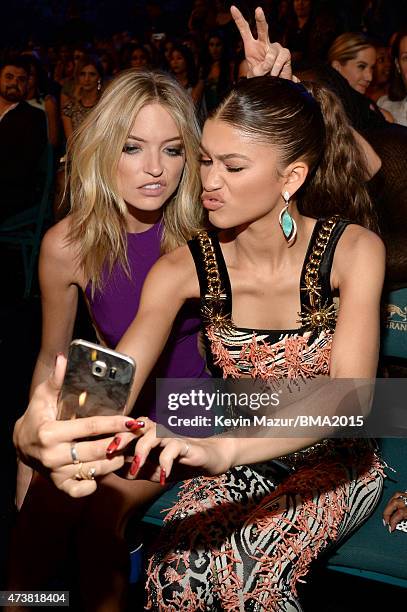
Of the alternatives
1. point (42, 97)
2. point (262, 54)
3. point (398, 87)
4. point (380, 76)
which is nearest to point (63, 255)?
point (262, 54)

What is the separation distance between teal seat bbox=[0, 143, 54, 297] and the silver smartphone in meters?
3.64

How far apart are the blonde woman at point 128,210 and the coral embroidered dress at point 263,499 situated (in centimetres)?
19

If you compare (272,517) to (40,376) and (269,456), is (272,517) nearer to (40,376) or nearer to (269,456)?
(269,456)

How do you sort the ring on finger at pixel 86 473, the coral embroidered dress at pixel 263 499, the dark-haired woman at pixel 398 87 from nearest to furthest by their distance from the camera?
A: the ring on finger at pixel 86 473 < the coral embroidered dress at pixel 263 499 < the dark-haired woman at pixel 398 87

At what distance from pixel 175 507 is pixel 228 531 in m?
0.15

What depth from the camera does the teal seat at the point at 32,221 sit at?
4695 mm

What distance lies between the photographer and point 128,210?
213 cm

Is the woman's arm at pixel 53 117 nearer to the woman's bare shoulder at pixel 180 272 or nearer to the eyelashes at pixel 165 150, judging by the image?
the eyelashes at pixel 165 150

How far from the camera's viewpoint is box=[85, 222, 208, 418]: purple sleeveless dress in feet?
6.81

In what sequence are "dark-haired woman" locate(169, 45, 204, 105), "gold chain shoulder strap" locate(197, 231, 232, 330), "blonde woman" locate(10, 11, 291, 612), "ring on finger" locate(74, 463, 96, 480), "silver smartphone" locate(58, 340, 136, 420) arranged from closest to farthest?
"silver smartphone" locate(58, 340, 136, 420) < "ring on finger" locate(74, 463, 96, 480) < "gold chain shoulder strap" locate(197, 231, 232, 330) < "blonde woman" locate(10, 11, 291, 612) < "dark-haired woman" locate(169, 45, 204, 105)

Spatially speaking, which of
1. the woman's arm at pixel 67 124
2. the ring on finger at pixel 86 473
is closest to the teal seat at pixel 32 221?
the woman's arm at pixel 67 124

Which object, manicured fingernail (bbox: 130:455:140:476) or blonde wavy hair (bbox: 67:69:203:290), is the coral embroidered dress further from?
manicured fingernail (bbox: 130:455:140:476)

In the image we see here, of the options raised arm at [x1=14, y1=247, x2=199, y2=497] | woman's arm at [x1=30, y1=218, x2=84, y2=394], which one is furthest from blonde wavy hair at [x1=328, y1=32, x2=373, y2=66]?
raised arm at [x1=14, y1=247, x2=199, y2=497]

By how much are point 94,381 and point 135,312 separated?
3.24 ft
